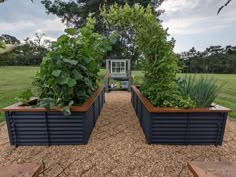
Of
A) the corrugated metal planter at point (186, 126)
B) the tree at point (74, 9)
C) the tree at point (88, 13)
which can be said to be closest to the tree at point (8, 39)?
the corrugated metal planter at point (186, 126)

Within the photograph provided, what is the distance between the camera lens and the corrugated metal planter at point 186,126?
2443 millimetres

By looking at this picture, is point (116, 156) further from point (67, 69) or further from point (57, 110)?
point (67, 69)

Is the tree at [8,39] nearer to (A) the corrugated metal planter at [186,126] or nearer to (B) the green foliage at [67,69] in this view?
(B) the green foliage at [67,69]

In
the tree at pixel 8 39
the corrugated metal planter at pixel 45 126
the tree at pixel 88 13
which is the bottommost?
the corrugated metal planter at pixel 45 126

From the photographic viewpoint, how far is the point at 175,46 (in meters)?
2.94

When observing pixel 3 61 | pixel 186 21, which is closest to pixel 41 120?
pixel 3 61

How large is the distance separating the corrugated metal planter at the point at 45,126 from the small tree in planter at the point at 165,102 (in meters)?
0.93

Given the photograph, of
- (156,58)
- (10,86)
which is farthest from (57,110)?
(10,86)

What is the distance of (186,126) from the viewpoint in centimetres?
250

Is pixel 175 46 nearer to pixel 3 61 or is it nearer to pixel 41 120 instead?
pixel 41 120

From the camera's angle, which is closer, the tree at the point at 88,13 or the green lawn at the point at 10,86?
the green lawn at the point at 10,86

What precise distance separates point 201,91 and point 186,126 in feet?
1.95

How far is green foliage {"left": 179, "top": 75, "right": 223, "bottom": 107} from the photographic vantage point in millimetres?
2654

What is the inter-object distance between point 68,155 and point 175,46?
7.19ft
